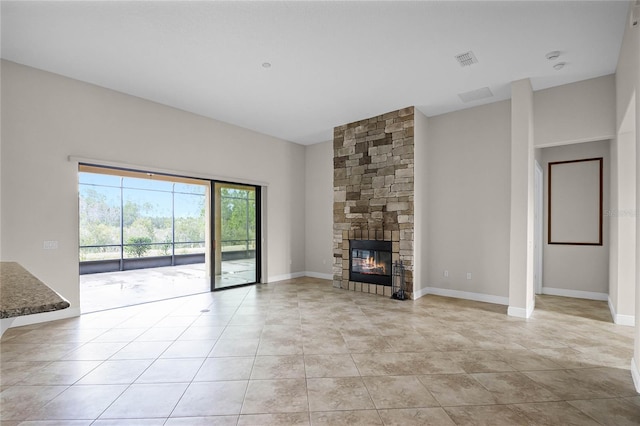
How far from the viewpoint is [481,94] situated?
4.89 metres

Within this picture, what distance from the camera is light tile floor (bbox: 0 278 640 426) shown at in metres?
2.20

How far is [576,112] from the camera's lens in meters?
4.38

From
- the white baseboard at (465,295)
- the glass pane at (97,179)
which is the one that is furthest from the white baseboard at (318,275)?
the glass pane at (97,179)

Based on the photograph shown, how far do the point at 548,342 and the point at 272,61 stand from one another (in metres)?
4.56

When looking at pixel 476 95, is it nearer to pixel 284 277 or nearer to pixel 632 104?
pixel 632 104

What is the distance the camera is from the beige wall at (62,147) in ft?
12.8

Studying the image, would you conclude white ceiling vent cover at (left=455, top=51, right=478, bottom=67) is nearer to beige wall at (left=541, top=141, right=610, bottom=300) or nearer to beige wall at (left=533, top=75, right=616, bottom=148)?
beige wall at (left=533, top=75, right=616, bottom=148)

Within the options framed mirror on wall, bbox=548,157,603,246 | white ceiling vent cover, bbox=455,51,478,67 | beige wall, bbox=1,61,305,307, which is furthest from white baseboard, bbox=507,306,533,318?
beige wall, bbox=1,61,305,307

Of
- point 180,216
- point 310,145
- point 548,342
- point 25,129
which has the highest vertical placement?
A: point 310,145

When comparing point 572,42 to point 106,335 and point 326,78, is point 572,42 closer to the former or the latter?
point 326,78

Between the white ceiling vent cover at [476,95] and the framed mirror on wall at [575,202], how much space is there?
2.09 meters

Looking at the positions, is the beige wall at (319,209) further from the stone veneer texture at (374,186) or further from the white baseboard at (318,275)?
the stone veneer texture at (374,186)

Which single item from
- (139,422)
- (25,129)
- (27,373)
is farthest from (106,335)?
(25,129)

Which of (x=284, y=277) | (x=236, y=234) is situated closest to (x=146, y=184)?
(x=236, y=234)
